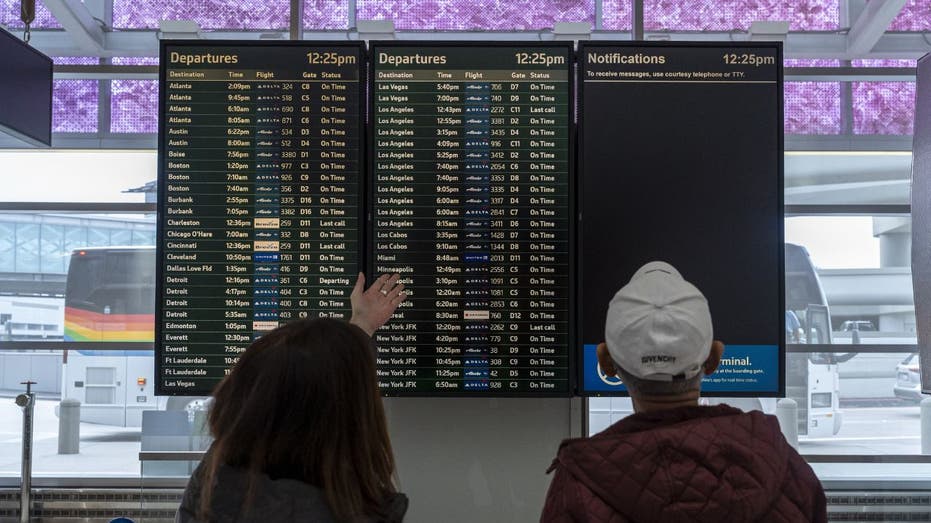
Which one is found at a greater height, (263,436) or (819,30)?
(819,30)

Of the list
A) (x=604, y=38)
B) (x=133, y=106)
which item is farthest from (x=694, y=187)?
(x=133, y=106)

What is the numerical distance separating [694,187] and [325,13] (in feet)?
6.59

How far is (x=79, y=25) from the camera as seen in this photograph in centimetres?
390

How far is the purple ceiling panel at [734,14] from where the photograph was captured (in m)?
4.12

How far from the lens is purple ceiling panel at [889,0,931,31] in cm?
413

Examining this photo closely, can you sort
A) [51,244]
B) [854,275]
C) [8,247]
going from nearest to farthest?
1. [8,247]
2. [51,244]
3. [854,275]

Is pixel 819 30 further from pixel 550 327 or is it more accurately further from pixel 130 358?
pixel 130 358

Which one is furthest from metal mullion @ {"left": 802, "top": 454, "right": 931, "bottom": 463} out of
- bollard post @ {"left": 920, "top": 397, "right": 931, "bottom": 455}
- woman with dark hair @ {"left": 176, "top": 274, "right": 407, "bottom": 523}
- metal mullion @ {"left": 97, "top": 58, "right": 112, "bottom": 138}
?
metal mullion @ {"left": 97, "top": 58, "right": 112, "bottom": 138}

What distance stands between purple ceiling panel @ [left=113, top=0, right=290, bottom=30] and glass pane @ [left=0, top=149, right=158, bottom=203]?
76 centimetres

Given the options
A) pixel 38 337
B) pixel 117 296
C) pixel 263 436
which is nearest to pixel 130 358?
pixel 117 296

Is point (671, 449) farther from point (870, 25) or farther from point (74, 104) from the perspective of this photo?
point (74, 104)

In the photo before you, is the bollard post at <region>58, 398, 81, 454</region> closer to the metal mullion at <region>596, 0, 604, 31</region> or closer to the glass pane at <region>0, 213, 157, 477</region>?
the glass pane at <region>0, 213, 157, 477</region>

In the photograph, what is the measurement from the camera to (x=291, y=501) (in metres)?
1.59

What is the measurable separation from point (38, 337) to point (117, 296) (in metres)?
1.18
